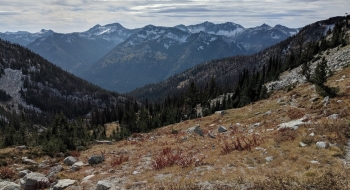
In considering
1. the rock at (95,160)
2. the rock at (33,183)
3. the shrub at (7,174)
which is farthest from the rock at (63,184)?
the shrub at (7,174)

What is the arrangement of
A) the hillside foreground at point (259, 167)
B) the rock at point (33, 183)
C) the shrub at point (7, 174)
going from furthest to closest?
the shrub at point (7, 174) < the rock at point (33, 183) < the hillside foreground at point (259, 167)

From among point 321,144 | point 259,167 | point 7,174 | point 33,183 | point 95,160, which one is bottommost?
point 95,160

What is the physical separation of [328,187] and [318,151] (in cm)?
495

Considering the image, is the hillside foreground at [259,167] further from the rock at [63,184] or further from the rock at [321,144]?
the rock at [63,184]

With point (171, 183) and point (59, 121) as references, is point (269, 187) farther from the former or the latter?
point (59, 121)

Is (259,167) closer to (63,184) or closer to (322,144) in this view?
(322,144)

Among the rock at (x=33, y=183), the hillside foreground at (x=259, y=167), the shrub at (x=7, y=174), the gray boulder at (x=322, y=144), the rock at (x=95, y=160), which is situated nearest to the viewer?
the hillside foreground at (x=259, y=167)

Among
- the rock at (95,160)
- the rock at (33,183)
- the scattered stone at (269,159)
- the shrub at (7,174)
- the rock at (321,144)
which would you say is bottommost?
the rock at (95,160)

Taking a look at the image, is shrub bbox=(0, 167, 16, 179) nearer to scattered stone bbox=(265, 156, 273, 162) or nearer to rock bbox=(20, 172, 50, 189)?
rock bbox=(20, 172, 50, 189)

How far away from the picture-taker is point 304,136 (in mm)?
17484

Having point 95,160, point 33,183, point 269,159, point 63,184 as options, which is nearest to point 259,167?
point 269,159

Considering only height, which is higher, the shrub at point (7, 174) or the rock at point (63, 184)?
the rock at point (63, 184)

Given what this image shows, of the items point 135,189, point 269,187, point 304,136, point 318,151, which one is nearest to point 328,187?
point 269,187

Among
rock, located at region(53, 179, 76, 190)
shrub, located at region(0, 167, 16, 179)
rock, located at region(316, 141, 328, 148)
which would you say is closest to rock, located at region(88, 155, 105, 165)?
shrub, located at region(0, 167, 16, 179)
